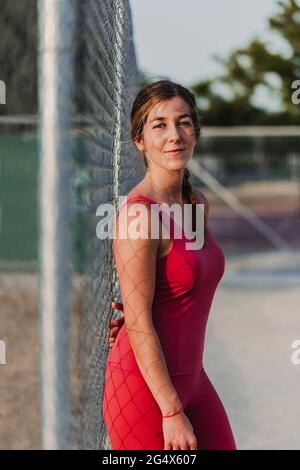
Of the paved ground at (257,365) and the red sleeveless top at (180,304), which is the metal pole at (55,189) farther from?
the paved ground at (257,365)

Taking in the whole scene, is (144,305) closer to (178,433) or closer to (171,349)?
(171,349)

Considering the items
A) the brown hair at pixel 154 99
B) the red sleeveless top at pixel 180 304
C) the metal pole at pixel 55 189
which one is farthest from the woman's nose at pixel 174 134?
the metal pole at pixel 55 189

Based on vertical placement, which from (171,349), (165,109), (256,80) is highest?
(256,80)

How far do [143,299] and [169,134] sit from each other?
1.63 feet

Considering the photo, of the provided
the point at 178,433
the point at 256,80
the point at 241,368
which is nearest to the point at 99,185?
the point at 178,433

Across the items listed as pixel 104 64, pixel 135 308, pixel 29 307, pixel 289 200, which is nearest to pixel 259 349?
pixel 29 307

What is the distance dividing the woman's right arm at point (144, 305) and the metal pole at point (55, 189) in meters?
0.69

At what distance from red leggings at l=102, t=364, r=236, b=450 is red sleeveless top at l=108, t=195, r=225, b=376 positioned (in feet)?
0.14

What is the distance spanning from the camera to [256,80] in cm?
4250

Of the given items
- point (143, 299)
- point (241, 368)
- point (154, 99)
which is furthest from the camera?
point (241, 368)

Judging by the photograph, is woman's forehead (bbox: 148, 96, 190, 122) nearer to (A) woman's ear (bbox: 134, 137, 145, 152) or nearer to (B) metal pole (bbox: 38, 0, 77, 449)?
(A) woman's ear (bbox: 134, 137, 145, 152)

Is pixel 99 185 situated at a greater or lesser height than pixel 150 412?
greater

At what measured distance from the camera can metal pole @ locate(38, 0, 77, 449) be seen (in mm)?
1737

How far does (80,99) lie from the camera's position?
7.70 feet
